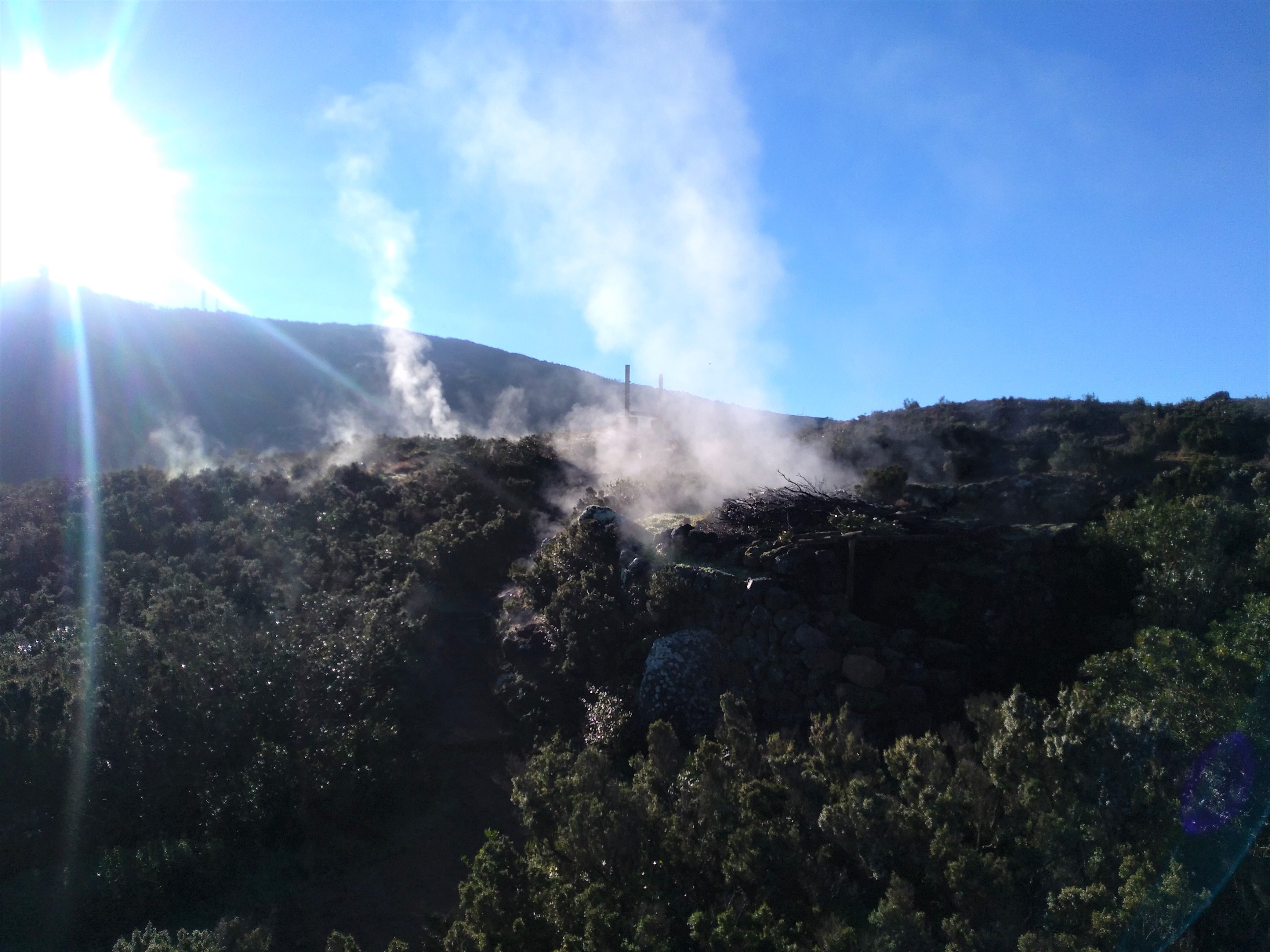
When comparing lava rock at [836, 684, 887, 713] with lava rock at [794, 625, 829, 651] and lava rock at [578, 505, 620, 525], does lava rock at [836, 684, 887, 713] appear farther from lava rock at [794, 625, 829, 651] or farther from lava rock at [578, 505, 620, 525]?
lava rock at [578, 505, 620, 525]

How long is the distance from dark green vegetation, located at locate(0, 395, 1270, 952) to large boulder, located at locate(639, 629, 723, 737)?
0.52ft

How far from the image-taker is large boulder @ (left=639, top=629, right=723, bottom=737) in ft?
24.0

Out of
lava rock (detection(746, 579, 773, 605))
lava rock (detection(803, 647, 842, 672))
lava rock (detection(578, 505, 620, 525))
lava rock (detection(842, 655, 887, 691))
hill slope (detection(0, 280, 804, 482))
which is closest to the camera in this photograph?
lava rock (detection(842, 655, 887, 691))

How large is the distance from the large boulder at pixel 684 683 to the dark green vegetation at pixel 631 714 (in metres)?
0.16

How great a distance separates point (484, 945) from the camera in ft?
14.7

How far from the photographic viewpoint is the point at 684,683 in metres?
7.47

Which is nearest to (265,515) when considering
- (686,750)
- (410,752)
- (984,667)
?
(410,752)

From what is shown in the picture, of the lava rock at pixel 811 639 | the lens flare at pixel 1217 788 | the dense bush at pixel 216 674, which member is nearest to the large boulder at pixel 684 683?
the lava rock at pixel 811 639

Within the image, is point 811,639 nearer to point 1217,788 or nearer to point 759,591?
point 759,591

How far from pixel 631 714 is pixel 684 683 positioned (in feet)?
1.75

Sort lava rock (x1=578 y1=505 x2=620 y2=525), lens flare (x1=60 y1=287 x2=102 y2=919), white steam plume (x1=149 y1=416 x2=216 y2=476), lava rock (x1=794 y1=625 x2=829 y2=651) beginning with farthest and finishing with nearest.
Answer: white steam plume (x1=149 y1=416 x2=216 y2=476) < lava rock (x1=578 y1=505 x2=620 y2=525) < lava rock (x1=794 y1=625 x2=829 y2=651) < lens flare (x1=60 y1=287 x2=102 y2=919)

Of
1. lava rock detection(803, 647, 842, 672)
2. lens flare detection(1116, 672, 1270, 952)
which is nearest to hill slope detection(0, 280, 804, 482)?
lava rock detection(803, 647, 842, 672)

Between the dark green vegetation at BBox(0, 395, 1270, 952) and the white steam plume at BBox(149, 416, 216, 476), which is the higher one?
the white steam plume at BBox(149, 416, 216, 476)

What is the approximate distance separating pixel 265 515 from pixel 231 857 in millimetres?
6446
